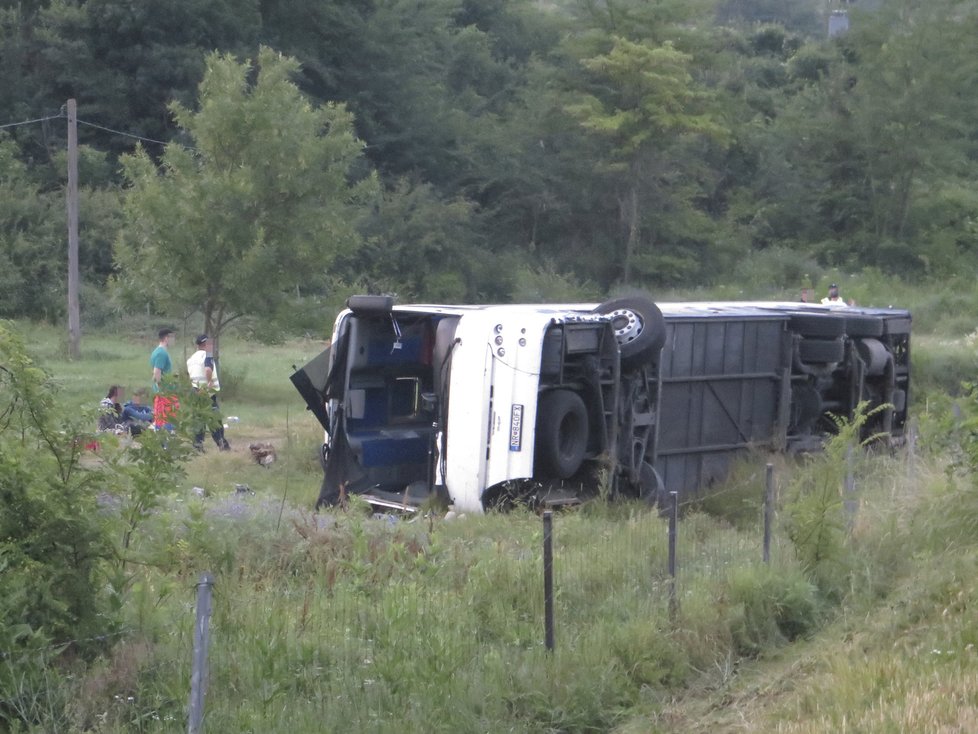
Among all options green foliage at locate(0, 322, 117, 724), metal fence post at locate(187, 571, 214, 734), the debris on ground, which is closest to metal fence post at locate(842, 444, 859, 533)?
metal fence post at locate(187, 571, 214, 734)

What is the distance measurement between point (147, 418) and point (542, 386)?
5.73m

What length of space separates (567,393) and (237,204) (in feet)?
39.2

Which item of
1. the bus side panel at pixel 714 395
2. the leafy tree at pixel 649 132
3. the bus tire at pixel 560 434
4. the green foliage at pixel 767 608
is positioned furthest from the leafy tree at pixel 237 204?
the leafy tree at pixel 649 132

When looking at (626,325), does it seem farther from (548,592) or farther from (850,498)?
(548,592)

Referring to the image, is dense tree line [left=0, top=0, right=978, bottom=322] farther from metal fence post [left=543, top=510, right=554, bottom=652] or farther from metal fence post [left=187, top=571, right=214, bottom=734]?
metal fence post [left=187, top=571, right=214, bottom=734]

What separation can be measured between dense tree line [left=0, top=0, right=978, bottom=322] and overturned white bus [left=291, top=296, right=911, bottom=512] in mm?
25732

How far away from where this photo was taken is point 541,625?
7918mm

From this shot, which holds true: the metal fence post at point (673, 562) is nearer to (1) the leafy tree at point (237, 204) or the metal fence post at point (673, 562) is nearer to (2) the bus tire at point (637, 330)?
(2) the bus tire at point (637, 330)

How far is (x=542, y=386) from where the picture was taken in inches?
493

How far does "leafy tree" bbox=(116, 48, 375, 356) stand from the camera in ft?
74.7

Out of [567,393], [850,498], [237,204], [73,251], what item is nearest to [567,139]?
[73,251]

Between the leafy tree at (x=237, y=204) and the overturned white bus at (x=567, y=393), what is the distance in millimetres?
9155

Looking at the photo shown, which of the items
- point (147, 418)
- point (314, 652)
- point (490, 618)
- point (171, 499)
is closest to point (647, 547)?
point (490, 618)

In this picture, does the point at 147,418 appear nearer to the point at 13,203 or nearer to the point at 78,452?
the point at 78,452
